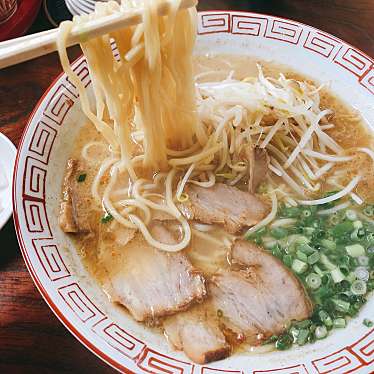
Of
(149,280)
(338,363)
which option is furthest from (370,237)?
(149,280)

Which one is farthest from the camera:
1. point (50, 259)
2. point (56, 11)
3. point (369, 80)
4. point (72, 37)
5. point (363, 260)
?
point (56, 11)

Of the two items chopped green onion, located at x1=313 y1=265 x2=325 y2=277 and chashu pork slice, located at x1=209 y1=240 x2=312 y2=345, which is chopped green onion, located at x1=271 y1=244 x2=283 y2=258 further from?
chopped green onion, located at x1=313 y1=265 x2=325 y2=277

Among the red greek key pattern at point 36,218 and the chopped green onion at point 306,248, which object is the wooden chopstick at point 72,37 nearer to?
the red greek key pattern at point 36,218

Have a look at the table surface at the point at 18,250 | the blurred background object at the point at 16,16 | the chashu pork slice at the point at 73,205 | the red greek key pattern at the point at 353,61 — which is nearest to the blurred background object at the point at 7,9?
the blurred background object at the point at 16,16

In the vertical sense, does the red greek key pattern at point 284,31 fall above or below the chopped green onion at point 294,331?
above

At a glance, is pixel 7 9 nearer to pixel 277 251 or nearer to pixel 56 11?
pixel 56 11

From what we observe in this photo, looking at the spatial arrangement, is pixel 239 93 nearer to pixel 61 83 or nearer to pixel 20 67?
pixel 61 83
